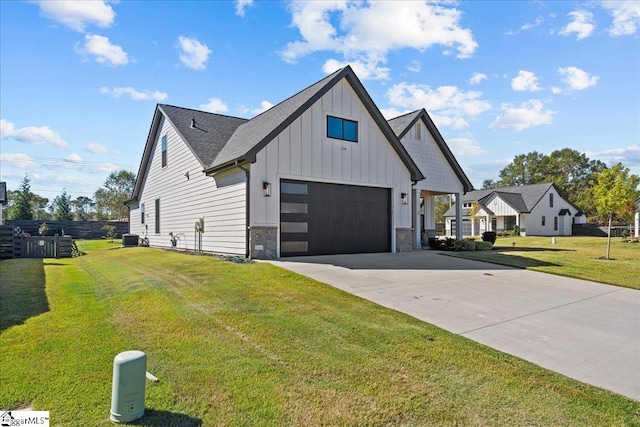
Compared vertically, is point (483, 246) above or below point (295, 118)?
below

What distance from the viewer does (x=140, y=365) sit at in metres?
3.16

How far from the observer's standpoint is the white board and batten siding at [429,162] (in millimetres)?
18062

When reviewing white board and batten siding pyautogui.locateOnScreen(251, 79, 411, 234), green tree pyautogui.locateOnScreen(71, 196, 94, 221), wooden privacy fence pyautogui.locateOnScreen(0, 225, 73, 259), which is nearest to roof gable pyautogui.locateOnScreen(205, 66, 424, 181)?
white board and batten siding pyautogui.locateOnScreen(251, 79, 411, 234)

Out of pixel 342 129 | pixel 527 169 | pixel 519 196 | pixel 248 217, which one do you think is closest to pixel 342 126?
pixel 342 129

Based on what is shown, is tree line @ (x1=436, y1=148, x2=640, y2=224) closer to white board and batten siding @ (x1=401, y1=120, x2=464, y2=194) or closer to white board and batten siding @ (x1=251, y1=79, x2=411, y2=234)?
white board and batten siding @ (x1=401, y1=120, x2=464, y2=194)

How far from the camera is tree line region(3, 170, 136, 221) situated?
133 ft

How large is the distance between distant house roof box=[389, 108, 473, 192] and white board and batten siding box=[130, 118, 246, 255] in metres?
9.26

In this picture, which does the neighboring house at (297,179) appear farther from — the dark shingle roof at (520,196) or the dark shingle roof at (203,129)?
the dark shingle roof at (520,196)

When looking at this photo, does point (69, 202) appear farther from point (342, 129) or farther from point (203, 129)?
point (342, 129)

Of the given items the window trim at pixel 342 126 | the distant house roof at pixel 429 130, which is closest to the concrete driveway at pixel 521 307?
the window trim at pixel 342 126

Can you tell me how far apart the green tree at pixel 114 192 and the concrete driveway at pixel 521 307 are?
55864 mm

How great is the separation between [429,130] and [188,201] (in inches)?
471

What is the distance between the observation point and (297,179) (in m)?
11.9

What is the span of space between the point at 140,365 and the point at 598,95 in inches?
601
